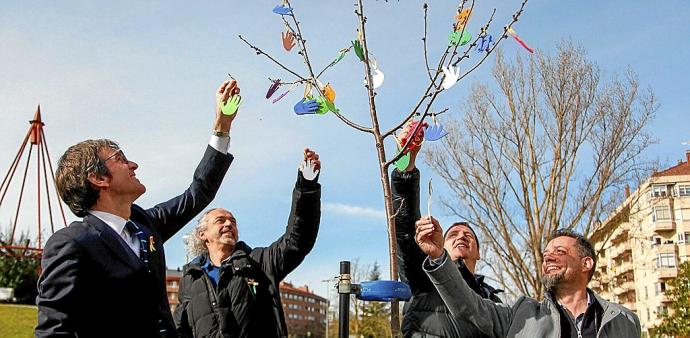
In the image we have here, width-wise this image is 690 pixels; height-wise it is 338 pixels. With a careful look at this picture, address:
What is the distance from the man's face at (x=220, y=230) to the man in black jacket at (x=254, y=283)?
4.8 inches

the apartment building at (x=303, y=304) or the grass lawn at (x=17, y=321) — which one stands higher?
→ the apartment building at (x=303, y=304)

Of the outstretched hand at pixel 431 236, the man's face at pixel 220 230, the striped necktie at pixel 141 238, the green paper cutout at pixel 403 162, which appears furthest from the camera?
the man's face at pixel 220 230

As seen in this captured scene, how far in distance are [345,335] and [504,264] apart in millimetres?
15661

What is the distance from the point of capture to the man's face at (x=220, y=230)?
386 cm

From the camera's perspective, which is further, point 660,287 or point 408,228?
point 660,287

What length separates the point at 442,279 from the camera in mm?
2932

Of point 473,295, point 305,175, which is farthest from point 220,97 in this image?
point 473,295

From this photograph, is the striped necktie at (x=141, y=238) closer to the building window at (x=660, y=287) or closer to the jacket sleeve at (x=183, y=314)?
the jacket sleeve at (x=183, y=314)

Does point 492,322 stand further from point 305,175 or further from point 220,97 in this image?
point 220,97

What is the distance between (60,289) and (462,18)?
108 inches

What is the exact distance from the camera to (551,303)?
3.23 metres

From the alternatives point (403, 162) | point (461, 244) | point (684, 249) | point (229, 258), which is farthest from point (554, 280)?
point (684, 249)

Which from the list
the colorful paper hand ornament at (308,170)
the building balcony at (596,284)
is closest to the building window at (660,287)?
the building balcony at (596,284)

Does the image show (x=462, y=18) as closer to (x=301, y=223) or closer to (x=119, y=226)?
(x=301, y=223)
